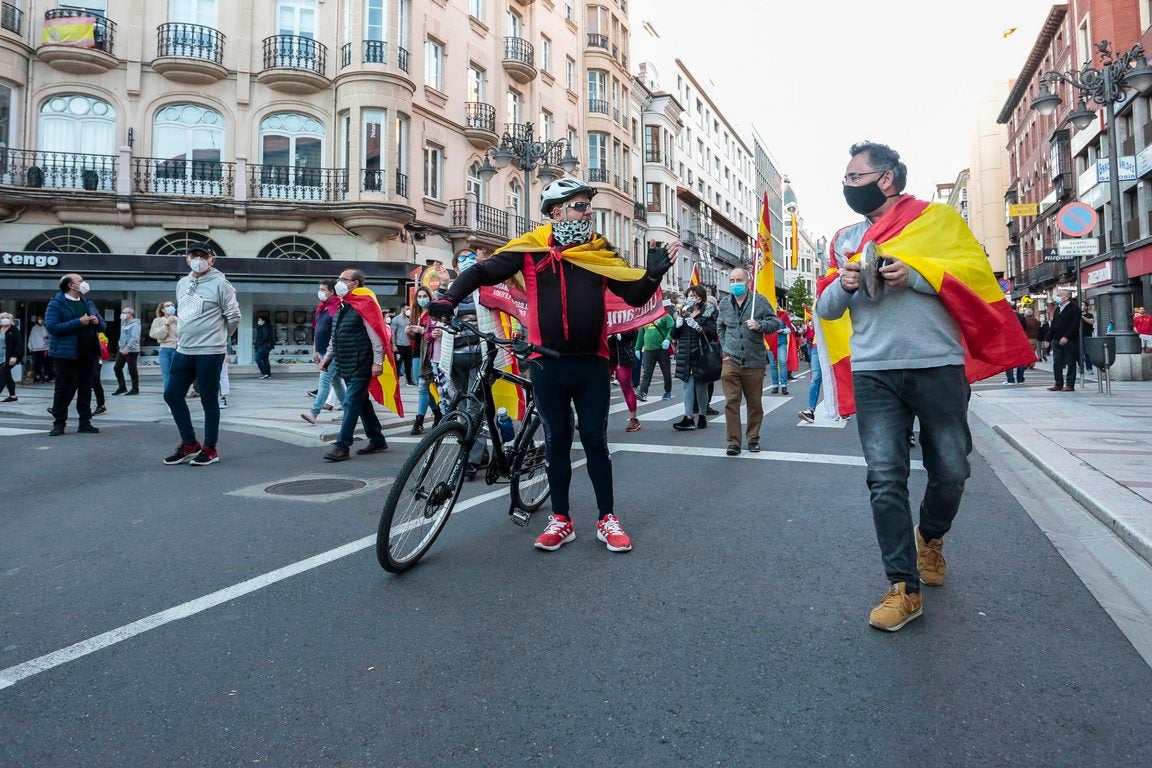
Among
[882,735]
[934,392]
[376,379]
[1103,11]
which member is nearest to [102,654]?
[882,735]

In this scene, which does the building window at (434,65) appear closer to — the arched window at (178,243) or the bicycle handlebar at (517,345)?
the arched window at (178,243)

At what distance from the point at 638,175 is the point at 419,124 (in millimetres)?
22690

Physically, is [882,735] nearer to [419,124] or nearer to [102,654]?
[102,654]

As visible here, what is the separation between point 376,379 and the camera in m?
7.93

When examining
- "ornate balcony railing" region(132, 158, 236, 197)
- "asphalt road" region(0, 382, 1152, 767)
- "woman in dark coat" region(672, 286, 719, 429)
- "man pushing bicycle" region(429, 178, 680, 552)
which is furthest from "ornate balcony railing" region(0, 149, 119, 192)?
"man pushing bicycle" region(429, 178, 680, 552)

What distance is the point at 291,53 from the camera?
2484 cm

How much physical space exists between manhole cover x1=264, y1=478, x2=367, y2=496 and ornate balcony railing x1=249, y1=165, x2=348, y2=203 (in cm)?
2075

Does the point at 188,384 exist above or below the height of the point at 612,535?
above

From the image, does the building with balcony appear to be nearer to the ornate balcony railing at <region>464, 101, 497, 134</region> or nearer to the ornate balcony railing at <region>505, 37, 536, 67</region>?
the ornate balcony railing at <region>464, 101, 497, 134</region>

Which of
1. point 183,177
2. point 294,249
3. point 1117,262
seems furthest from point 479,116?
point 1117,262

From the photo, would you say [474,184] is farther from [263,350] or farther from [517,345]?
[517,345]

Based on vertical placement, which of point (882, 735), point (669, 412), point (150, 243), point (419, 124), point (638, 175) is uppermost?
point (638, 175)

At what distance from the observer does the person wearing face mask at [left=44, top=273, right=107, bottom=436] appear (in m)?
8.72

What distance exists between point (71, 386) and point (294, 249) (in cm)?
1711
